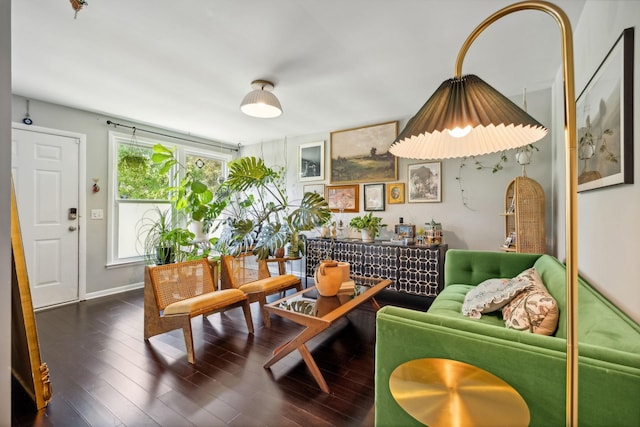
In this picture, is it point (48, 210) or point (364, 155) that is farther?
point (364, 155)

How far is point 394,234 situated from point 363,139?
1.46 metres

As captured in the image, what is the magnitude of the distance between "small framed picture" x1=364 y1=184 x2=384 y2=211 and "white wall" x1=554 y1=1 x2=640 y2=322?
2.43m

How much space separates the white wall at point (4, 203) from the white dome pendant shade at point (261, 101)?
156 centimetres

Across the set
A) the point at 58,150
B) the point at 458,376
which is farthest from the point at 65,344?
the point at 458,376

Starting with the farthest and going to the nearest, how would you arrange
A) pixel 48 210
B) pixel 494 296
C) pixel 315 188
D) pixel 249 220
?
pixel 315 188 → pixel 249 220 → pixel 48 210 → pixel 494 296

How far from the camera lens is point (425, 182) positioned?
3.83m

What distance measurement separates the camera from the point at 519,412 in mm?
820

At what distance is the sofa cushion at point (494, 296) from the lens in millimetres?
1688

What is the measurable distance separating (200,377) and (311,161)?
3496mm

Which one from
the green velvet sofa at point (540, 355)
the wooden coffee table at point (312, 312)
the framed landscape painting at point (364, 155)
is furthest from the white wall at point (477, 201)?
the green velvet sofa at point (540, 355)

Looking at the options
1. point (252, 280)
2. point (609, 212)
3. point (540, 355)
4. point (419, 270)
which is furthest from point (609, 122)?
point (252, 280)

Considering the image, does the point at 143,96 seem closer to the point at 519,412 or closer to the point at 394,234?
the point at 394,234

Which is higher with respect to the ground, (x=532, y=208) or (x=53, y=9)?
(x=53, y=9)

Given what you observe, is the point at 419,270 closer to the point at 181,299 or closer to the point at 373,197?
the point at 373,197
